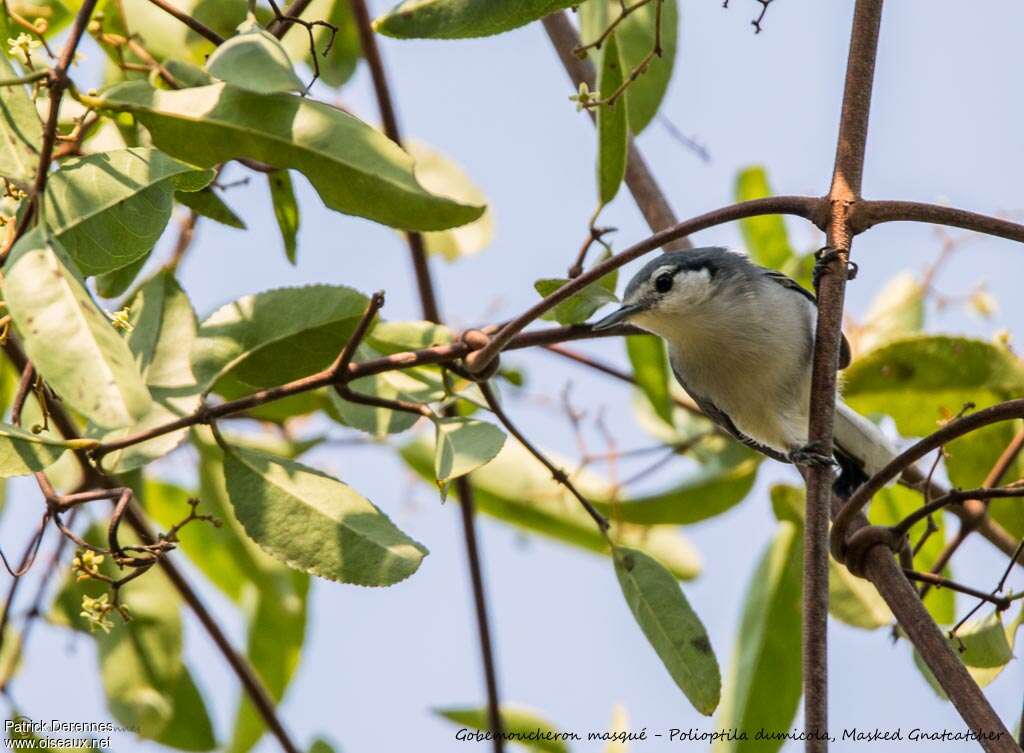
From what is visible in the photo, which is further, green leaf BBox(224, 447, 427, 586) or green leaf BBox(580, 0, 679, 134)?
green leaf BBox(580, 0, 679, 134)

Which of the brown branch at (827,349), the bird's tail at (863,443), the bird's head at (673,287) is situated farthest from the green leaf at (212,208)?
the bird's tail at (863,443)

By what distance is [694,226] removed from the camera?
55.9 inches

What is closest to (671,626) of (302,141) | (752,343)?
(302,141)

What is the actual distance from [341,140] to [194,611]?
1.15 m

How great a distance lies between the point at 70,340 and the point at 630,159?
1.51 metres

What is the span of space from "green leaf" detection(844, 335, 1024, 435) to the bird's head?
41 centimetres

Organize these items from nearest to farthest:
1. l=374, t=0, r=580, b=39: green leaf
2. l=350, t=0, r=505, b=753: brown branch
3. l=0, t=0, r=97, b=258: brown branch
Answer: l=0, t=0, r=97, b=258: brown branch < l=374, t=0, r=580, b=39: green leaf < l=350, t=0, r=505, b=753: brown branch

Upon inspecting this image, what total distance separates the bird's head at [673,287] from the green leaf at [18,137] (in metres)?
1.51

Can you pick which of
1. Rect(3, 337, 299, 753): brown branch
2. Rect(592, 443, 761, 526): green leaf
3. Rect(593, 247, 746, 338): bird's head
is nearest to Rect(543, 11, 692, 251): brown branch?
Rect(593, 247, 746, 338): bird's head

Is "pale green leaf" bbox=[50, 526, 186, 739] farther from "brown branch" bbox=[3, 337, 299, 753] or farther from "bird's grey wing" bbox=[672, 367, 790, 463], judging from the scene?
"bird's grey wing" bbox=[672, 367, 790, 463]

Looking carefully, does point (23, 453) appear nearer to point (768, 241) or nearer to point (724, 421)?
point (724, 421)

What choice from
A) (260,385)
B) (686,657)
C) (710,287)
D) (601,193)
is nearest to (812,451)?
(686,657)

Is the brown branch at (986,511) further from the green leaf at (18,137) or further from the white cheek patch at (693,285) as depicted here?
the green leaf at (18,137)

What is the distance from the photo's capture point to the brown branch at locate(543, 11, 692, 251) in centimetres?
231
